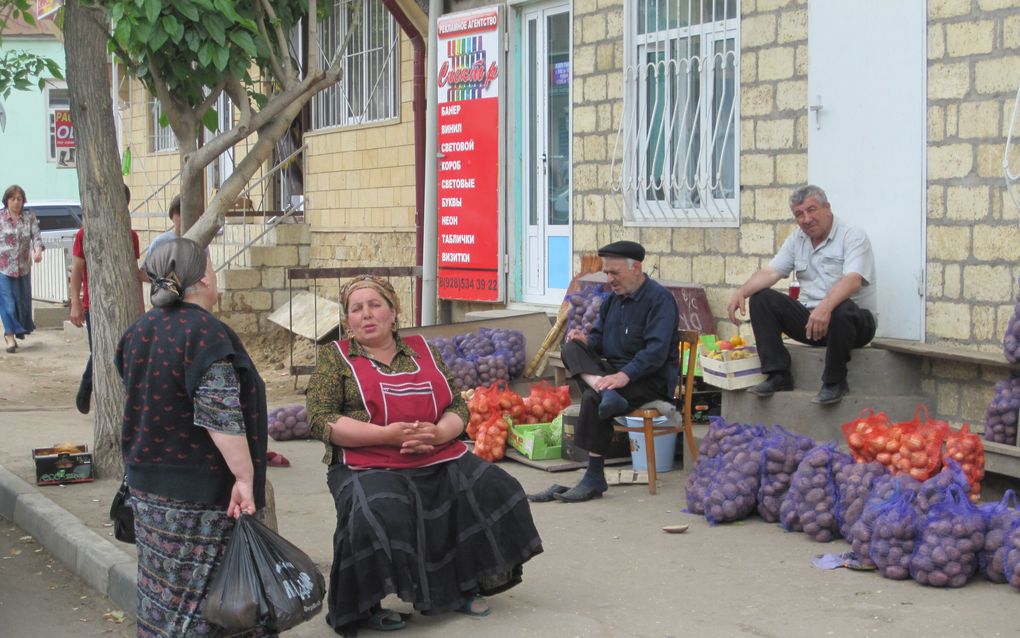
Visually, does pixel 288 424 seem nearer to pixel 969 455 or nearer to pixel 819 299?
pixel 819 299

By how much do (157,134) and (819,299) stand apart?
1657cm

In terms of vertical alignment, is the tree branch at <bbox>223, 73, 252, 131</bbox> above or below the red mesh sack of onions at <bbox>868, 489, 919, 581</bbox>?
above

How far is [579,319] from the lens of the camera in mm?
9797

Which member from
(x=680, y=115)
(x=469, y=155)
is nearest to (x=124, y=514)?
(x=680, y=115)

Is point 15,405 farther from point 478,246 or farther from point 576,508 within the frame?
point 576,508

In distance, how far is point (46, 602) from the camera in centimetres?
641

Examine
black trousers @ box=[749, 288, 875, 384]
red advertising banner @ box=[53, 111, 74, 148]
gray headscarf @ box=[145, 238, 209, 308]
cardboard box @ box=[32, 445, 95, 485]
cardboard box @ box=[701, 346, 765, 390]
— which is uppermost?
red advertising banner @ box=[53, 111, 74, 148]

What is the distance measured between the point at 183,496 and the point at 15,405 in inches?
347

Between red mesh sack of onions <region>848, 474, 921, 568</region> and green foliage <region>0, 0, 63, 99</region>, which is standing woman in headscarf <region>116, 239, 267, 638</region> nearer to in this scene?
red mesh sack of onions <region>848, 474, 921, 568</region>

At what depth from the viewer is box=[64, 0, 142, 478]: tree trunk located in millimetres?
8172

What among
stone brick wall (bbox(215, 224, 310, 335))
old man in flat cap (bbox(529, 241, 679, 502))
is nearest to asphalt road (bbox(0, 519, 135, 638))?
old man in flat cap (bbox(529, 241, 679, 502))

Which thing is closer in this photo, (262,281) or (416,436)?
(416,436)

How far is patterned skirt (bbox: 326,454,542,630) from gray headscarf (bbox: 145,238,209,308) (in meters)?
1.25

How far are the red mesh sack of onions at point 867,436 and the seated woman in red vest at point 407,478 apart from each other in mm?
2017
